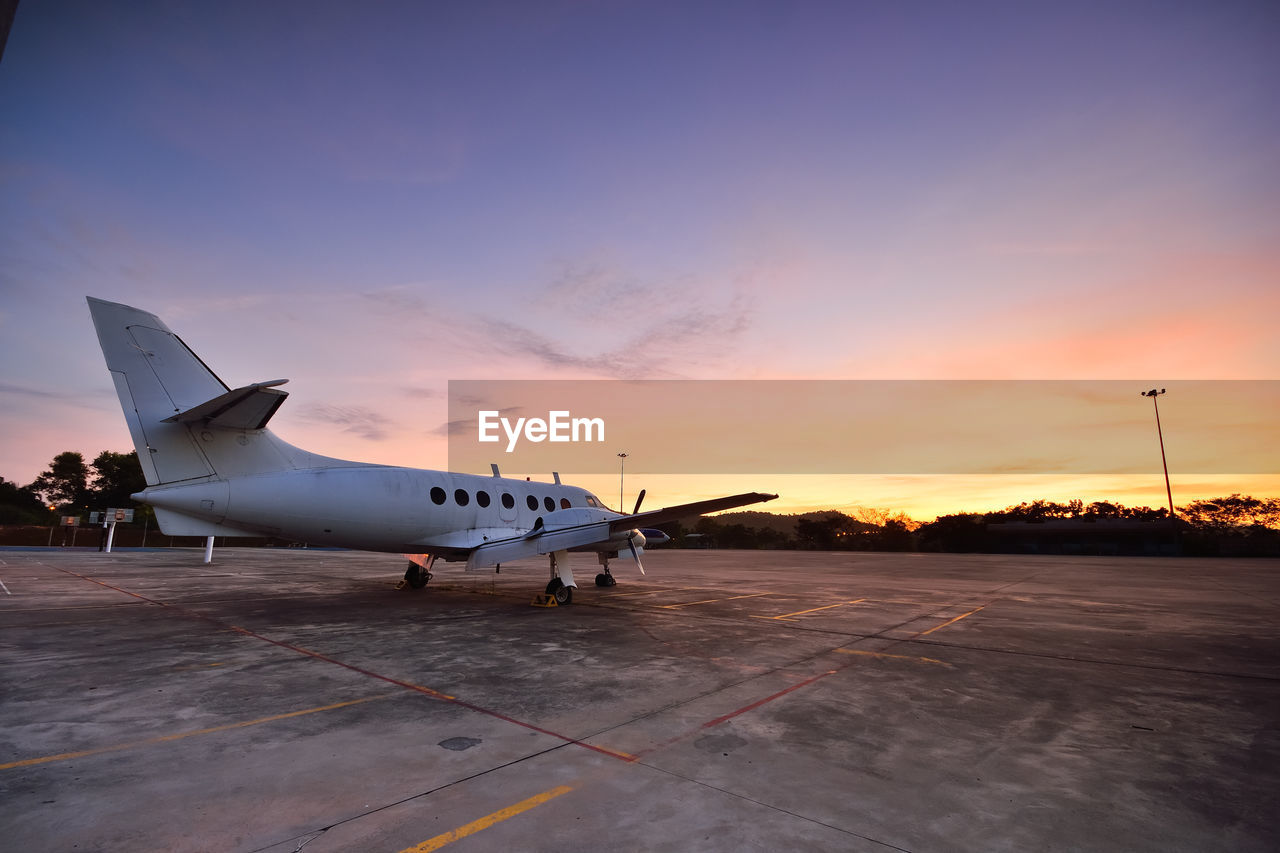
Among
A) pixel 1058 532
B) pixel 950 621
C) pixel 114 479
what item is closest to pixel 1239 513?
pixel 1058 532

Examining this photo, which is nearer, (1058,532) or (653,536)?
(653,536)

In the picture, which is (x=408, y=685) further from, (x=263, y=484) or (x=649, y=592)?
(x=649, y=592)

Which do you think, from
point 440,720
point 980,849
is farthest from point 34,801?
point 980,849

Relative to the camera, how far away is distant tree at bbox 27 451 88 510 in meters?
80.6

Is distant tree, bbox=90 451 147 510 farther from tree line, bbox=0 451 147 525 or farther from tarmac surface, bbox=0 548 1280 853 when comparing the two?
tarmac surface, bbox=0 548 1280 853

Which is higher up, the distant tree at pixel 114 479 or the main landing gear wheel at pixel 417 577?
the distant tree at pixel 114 479

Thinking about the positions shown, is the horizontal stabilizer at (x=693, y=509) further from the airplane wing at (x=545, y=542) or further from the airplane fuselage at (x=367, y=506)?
the airplane fuselage at (x=367, y=506)

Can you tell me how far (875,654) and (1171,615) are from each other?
35.2 feet

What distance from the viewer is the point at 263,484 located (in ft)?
37.3

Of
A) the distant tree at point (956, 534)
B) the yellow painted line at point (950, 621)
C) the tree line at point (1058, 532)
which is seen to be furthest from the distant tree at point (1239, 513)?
the yellow painted line at point (950, 621)

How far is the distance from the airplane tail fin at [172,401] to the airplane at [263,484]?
2 cm

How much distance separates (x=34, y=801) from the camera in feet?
12.8

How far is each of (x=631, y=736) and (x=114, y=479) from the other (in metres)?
104

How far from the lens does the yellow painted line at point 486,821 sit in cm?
337
